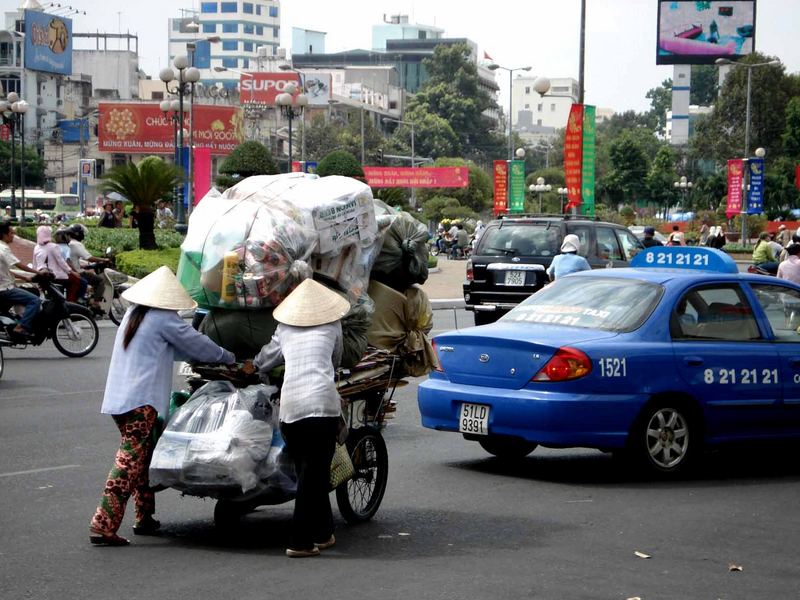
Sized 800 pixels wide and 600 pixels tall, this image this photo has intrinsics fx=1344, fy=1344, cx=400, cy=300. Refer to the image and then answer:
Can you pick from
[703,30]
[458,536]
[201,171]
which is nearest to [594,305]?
[458,536]

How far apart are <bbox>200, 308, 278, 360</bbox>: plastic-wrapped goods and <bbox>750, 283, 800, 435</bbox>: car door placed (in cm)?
426

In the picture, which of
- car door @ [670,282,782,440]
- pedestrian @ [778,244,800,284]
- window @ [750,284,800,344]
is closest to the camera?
car door @ [670,282,782,440]

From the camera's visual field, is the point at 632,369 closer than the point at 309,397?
No

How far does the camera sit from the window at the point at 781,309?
10.2 meters

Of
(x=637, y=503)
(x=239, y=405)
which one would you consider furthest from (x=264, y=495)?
(x=637, y=503)

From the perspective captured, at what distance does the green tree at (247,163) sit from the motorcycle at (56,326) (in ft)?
74.5

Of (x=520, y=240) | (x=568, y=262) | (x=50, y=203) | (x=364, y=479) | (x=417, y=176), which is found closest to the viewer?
(x=364, y=479)

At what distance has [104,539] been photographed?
23.7 ft

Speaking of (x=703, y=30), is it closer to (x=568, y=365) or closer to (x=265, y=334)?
(x=568, y=365)

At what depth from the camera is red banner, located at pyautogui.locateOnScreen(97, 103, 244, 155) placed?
99812 millimetres

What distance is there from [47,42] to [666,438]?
104 meters

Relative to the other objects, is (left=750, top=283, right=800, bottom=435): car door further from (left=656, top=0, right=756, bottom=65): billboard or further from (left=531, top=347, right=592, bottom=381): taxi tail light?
(left=656, top=0, right=756, bottom=65): billboard

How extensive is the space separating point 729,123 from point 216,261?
3384 inches

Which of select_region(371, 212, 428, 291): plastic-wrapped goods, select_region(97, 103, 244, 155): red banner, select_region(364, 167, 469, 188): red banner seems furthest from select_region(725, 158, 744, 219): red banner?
select_region(97, 103, 244, 155): red banner
